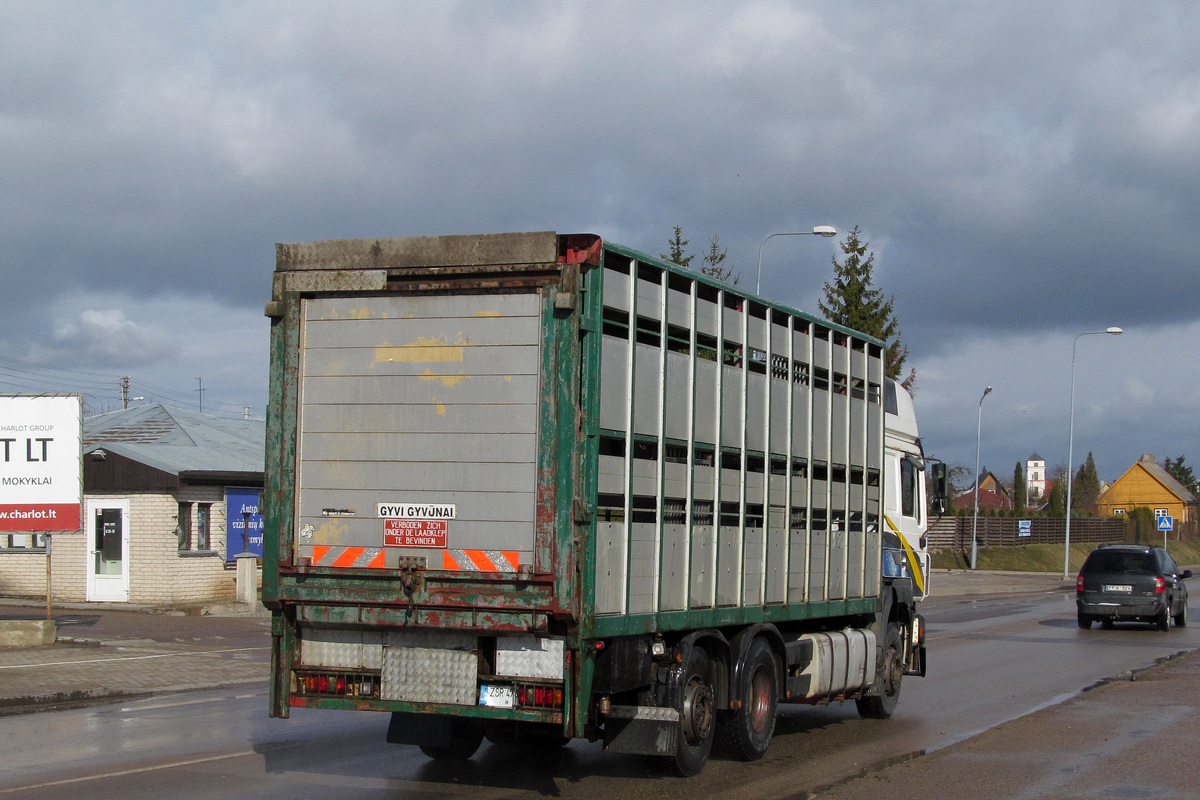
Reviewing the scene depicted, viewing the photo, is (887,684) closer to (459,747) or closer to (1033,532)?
(459,747)

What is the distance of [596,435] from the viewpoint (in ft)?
25.1

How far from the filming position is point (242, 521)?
26.6 m

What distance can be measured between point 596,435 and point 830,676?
4.52m

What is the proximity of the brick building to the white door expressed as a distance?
20 mm

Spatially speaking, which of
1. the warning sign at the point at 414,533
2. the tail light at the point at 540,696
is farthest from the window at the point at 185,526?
the tail light at the point at 540,696

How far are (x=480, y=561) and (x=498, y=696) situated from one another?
2.71 ft

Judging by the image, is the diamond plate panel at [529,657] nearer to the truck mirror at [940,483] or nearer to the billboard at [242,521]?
the truck mirror at [940,483]

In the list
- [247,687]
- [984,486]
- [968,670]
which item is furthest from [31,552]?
[984,486]

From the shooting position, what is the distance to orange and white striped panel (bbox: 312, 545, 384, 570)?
26.6 feet

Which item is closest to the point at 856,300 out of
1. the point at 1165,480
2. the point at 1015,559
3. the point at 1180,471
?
the point at 1015,559

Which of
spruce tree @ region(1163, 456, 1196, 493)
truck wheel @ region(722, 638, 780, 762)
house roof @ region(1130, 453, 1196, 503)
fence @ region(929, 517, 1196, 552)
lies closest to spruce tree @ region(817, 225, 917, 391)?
fence @ region(929, 517, 1196, 552)

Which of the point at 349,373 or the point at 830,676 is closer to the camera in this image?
the point at 349,373

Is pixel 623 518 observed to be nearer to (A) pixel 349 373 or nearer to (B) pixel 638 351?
(B) pixel 638 351

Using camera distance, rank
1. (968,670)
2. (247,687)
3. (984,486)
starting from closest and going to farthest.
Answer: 1. (247,687)
2. (968,670)
3. (984,486)
